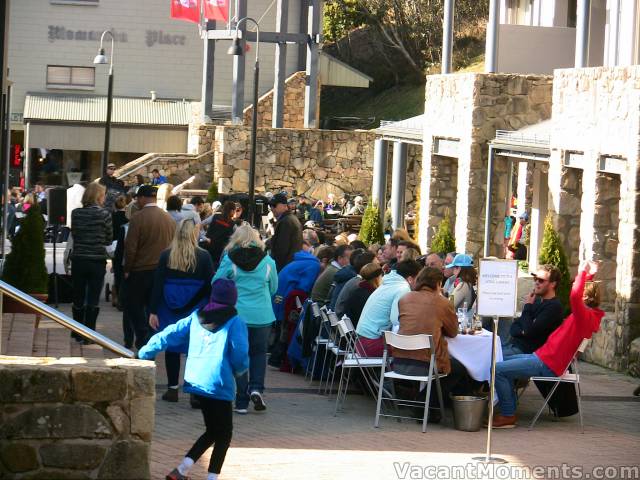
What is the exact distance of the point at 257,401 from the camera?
1090 cm

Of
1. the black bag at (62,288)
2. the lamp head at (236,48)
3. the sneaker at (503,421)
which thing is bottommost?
the sneaker at (503,421)

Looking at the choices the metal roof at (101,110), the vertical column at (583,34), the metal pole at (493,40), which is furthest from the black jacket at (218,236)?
the metal roof at (101,110)

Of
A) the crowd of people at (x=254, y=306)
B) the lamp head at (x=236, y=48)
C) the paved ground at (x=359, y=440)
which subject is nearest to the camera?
the crowd of people at (x=254, y=306)

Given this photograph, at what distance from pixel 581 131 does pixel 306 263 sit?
15.9 feet

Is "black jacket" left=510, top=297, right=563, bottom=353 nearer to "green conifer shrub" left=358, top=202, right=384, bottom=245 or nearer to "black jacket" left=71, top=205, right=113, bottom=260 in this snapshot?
"black jacket" left=71, top=205, right=113, bottom=260

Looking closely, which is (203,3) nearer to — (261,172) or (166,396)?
(261,172)

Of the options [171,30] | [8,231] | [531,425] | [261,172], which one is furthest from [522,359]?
[171,30]

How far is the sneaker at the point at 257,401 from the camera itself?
10883mm

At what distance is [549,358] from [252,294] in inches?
104

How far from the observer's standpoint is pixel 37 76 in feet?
149

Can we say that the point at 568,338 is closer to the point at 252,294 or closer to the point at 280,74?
the point at 252,294

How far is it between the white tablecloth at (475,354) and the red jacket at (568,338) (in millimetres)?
440

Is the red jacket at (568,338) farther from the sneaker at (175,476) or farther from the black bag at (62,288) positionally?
the black bag at (62,288)

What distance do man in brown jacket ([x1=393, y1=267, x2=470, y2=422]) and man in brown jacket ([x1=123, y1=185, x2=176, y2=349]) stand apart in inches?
120
